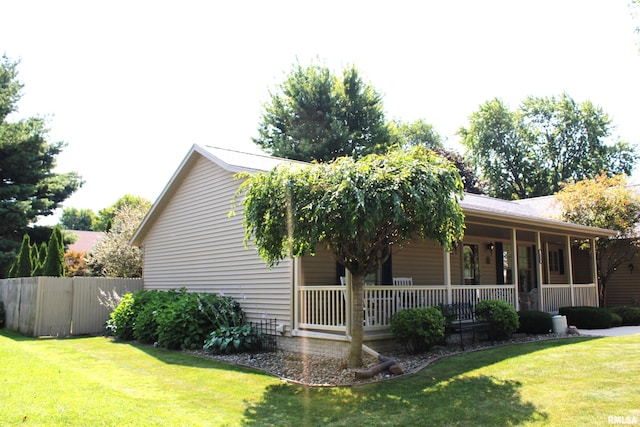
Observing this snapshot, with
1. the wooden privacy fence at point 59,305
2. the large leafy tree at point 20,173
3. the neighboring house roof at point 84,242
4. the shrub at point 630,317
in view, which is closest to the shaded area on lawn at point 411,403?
the shrub at point 630,317

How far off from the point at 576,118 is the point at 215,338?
132 feet

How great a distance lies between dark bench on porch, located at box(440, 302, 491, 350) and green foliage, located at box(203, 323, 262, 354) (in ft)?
13.8

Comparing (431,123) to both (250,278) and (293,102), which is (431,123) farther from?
(250,278)

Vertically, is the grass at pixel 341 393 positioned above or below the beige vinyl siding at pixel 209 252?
below

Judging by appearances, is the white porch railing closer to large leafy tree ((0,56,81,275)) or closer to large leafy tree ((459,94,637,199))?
large leafy tree ((0,56,81,275))

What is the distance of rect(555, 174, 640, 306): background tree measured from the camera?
18125 millimetres

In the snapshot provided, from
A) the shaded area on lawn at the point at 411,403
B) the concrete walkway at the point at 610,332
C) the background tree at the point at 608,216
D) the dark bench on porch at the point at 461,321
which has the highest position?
the background tree at the point at 608,216

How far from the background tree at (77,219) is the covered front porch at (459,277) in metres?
A: 68.9

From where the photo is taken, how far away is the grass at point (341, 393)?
608cm

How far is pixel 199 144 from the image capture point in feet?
46.5

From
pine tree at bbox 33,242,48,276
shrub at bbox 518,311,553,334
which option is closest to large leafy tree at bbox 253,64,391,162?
pine tree at bbox 33,242,48,276

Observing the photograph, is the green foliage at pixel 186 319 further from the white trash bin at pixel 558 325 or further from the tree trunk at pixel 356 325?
the white trash bin at pixel 558 325

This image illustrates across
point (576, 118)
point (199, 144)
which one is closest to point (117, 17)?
point (199, 144)

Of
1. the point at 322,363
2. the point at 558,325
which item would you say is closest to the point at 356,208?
the point at 322,363
